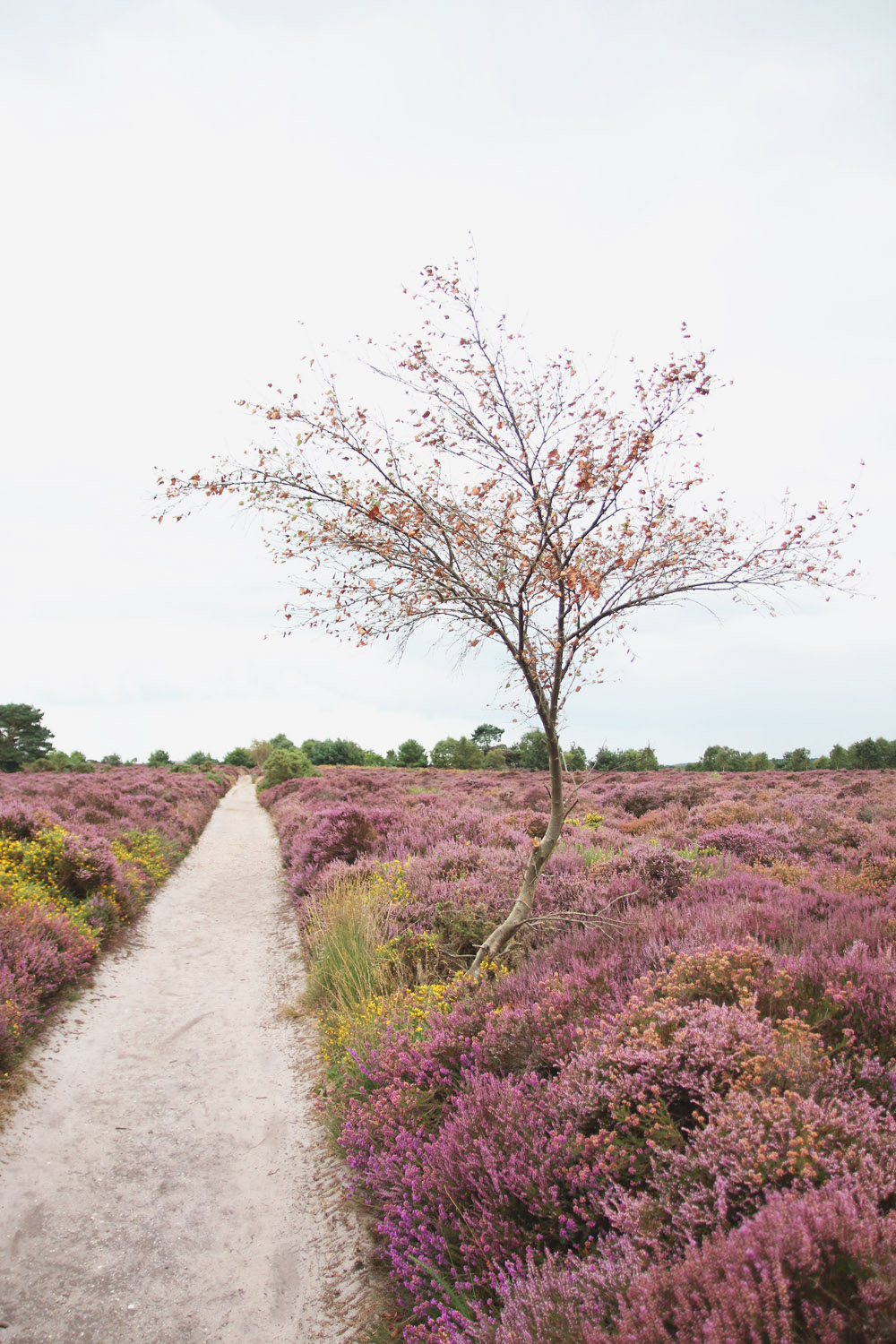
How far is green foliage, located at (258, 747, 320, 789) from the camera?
35219 mm

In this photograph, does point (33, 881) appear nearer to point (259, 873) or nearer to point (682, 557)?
point (259, 873)

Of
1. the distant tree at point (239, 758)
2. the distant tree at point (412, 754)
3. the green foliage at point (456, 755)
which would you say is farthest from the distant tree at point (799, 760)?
the distant tree at point (239, 758)

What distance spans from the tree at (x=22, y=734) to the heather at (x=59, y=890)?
3171 cm

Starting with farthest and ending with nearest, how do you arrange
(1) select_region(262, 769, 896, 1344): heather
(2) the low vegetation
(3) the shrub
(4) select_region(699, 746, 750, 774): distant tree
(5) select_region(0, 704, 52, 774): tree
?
(4) select_region(699, 746, 750, 774): distant tree → (5) select_region(0, 704, 52, 774): tree → (2) the low vegetation → (1) select_region(262, 769, 896, 1344): heather → (3) the shrub

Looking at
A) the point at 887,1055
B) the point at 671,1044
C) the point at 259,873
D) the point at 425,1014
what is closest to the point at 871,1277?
the point at 671,1044

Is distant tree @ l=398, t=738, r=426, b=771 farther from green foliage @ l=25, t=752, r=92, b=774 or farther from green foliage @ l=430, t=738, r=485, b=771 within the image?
green foliage @ l=25, t=752, r=92, b=774

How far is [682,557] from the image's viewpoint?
5344mm

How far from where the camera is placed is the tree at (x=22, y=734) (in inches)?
1626

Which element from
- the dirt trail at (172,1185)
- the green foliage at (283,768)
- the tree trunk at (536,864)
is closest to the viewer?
the dirt trail at (172,1185)

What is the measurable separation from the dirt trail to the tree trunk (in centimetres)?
185

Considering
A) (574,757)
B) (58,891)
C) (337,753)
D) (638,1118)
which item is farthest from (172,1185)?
(337,753)

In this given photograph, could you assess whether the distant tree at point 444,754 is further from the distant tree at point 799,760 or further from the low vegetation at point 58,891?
the low vegetation at point 58,891

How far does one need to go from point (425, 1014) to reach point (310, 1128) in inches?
Answer: 46.2

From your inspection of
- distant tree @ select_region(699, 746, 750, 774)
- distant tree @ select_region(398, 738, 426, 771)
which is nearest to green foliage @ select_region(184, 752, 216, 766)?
distant tree @ select_region(398, 738, 426, 771)
